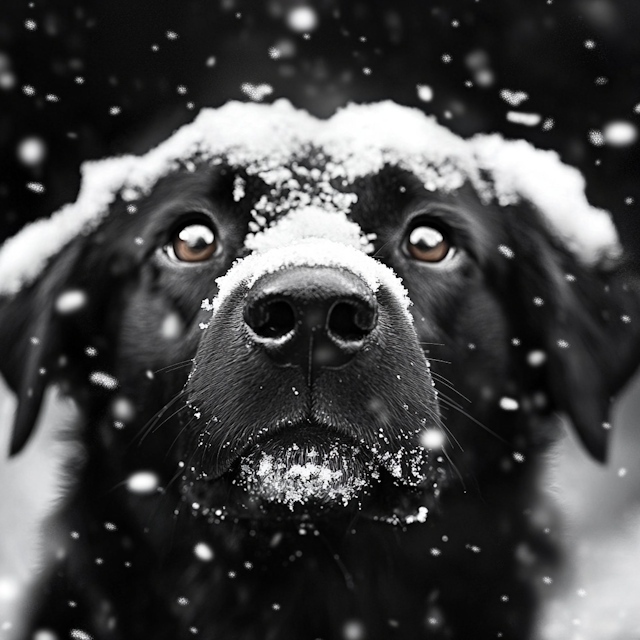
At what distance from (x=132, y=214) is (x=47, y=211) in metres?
1.31

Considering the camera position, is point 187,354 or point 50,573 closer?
point 187,354

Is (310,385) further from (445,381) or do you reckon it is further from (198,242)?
(198,242)

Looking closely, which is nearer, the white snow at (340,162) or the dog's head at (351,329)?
the dog's head at (351,329)

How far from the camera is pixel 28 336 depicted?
7.93 ft

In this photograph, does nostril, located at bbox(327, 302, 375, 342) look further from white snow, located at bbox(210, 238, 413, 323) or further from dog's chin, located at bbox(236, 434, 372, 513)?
dog's chin, located at bbox(236, 434, 372, 513)

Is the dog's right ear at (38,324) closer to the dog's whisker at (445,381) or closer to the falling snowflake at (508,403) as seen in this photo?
the dog's whisker at (445,381)

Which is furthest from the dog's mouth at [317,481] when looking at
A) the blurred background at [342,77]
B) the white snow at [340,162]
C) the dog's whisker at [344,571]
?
the blurred background at [342,77]

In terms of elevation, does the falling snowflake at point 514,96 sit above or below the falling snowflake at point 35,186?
above

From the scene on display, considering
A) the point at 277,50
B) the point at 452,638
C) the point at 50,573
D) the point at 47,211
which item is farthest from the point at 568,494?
the point at 47,211

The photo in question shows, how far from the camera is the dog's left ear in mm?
2387

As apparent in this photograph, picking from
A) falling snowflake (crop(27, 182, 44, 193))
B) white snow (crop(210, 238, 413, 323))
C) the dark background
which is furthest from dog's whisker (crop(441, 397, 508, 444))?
falling snowflake (crop(27, 182, 44, 193))

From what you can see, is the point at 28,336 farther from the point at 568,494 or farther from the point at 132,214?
the point at 568,494

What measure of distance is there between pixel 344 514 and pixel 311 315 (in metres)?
0.78

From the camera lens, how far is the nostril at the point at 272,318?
1.48 meters
